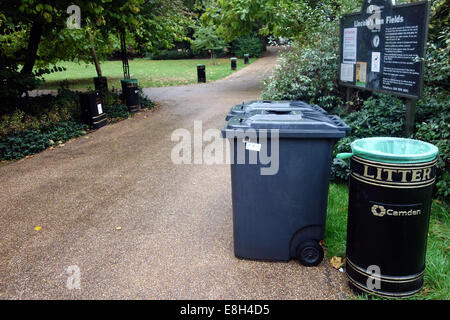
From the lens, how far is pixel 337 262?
3.23m

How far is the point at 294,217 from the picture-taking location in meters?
3.16

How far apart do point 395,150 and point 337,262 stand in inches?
43.4

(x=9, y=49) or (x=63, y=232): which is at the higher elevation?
(x=9, y=49)

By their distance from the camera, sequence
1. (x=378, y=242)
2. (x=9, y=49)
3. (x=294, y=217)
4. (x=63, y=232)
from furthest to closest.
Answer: (x=9, y=49), (x=63, y=232), (x=294, y=217), (x=378, y=242)

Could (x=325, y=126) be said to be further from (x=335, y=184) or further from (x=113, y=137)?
(x=113, y=137)

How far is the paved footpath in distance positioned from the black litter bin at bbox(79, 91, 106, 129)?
1.87 m

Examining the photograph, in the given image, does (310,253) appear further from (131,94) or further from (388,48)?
(131,94)

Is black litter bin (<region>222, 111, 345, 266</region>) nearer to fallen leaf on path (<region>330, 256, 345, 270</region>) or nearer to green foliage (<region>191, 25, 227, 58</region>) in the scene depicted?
fallen leaf on path (<region>330, 256, 345, 270</region>)

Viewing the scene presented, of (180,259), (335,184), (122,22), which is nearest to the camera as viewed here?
(180,259)

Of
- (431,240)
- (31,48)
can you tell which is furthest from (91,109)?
(431,240)

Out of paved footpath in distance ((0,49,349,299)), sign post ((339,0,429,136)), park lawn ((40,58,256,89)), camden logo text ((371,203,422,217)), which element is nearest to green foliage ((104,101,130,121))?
park lawn ((40,58,256,89))

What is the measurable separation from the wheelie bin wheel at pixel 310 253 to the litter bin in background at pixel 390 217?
1.22 feet
